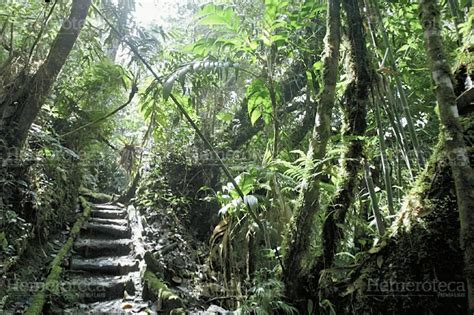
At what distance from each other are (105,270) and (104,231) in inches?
58.0

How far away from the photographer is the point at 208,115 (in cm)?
737

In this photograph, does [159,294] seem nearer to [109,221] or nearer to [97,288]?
[97,288]

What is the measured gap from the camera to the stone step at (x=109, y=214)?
7.21m

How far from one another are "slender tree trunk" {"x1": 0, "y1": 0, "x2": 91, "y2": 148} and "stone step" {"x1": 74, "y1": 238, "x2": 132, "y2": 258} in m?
1.91

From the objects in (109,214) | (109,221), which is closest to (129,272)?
(109,221)

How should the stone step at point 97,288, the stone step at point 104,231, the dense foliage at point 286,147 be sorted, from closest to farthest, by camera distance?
the dense foliage at point 286,147 < the stone step at point 97,288 < the stone step at point 104,231

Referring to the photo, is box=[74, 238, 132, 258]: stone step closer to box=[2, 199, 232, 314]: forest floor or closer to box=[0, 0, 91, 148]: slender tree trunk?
box=[2, 199, 232, 314]: forest floor

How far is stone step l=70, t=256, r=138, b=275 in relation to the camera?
485 cm

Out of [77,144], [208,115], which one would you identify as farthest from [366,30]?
[77,144]

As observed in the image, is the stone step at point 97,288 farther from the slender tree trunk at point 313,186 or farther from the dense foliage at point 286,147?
the slender tree trunk at point 313,186

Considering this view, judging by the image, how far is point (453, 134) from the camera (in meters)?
1.69

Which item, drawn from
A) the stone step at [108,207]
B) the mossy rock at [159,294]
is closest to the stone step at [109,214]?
the stone step at [108,207]

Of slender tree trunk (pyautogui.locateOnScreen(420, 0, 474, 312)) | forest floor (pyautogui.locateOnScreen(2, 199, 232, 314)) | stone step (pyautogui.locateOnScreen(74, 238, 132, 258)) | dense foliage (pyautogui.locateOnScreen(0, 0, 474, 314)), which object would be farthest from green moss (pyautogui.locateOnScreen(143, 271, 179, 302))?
slender tree trunk (pyautogui.locateOnScreen(420, 0, 474, 312))

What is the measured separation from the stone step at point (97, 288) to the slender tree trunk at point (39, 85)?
187 cm
